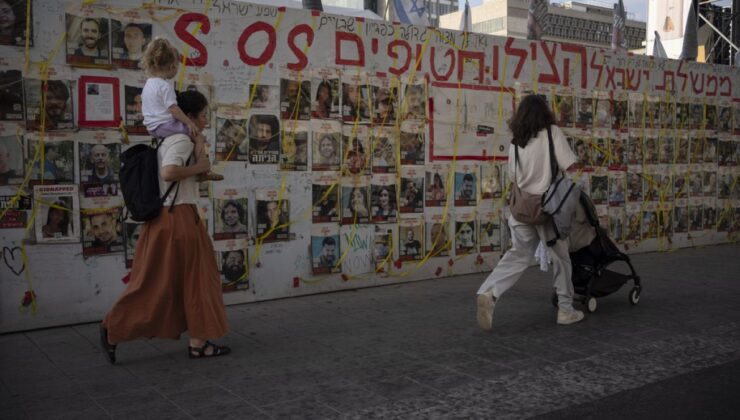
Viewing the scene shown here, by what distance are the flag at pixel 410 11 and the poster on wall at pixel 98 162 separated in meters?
4.05

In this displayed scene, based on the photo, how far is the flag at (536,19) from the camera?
8797 mm

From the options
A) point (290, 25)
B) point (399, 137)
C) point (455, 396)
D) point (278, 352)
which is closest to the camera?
point (455, 396)

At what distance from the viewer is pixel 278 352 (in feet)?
16.0

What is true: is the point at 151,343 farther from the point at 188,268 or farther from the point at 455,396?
the point at 455,396

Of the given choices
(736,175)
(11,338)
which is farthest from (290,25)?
(736,175)

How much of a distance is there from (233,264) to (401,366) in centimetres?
231

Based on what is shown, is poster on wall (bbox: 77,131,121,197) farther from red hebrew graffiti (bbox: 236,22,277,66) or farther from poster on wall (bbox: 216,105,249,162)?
red hebrew graffiti (bbox: 236,22,277,66)

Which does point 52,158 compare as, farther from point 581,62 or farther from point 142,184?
point 581,62

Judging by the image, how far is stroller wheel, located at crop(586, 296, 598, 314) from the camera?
6.01 m

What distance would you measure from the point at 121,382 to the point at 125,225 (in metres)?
1.87

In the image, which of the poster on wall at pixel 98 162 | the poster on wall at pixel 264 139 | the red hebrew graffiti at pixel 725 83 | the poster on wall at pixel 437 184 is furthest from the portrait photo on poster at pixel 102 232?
the red hebrew graffiti at pixel 725 83

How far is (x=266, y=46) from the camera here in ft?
21.1

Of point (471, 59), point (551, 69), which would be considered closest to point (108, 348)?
point (471, 59)

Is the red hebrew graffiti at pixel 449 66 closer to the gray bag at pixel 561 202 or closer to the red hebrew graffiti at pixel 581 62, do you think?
the red hebrew graffiti at pixel 581 62
